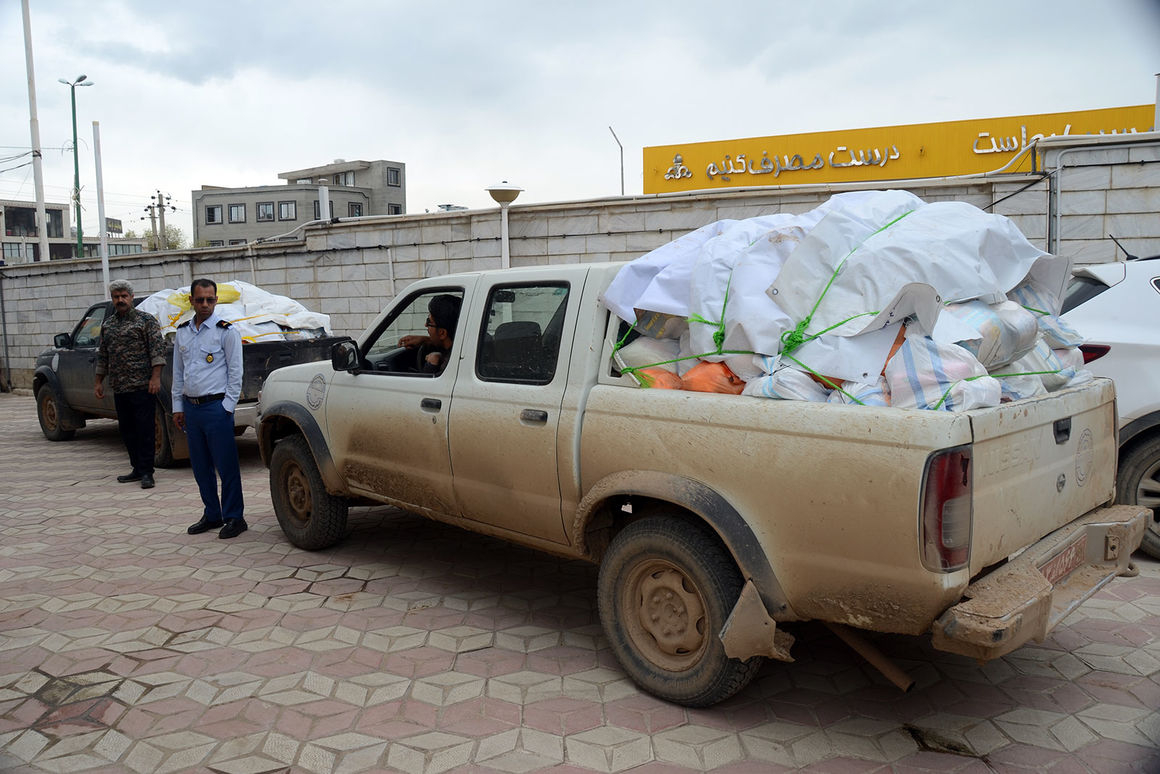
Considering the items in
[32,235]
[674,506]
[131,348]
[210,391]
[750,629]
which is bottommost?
[750,629]

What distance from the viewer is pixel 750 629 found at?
3055 mm

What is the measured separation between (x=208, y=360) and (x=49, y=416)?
23.0 ft

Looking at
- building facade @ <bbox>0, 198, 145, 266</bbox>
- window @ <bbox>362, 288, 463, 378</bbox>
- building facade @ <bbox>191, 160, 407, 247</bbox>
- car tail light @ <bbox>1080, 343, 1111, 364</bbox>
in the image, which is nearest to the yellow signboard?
car tail light @ <bbox>1080, 343, 1111, 364</bbox>

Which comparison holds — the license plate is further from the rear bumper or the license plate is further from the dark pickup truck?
the dark pickup truck

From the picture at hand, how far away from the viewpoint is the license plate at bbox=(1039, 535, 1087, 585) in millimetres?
3082

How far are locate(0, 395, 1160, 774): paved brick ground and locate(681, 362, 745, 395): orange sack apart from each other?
1.32 meters

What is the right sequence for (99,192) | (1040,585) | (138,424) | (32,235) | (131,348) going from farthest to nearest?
(32,235), (99,192), (138,424), (131,348), (1040,585)

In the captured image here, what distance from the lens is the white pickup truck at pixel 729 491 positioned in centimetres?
272

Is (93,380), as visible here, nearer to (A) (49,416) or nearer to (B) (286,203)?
(A) (49,416)

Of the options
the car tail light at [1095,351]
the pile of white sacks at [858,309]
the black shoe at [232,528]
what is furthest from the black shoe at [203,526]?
the car tail light at [1095,351]

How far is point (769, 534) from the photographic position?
302 centimetres

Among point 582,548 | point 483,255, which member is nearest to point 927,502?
point 582,548

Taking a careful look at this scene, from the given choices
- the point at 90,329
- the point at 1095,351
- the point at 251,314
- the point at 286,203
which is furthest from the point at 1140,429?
the point at 286,203

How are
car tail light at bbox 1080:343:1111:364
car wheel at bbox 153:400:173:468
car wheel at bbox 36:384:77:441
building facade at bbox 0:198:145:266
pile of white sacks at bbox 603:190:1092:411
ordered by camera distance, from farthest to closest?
1. building facade at bbox 0:198:145:266
2. car wheel at bbox 36:384:77:441
3. car wheel at bbox 153:400:173:468
4. car tail light at bbox 1080:343:1111:364
5. pile of white sacks at bbox 603:190:1092:411
